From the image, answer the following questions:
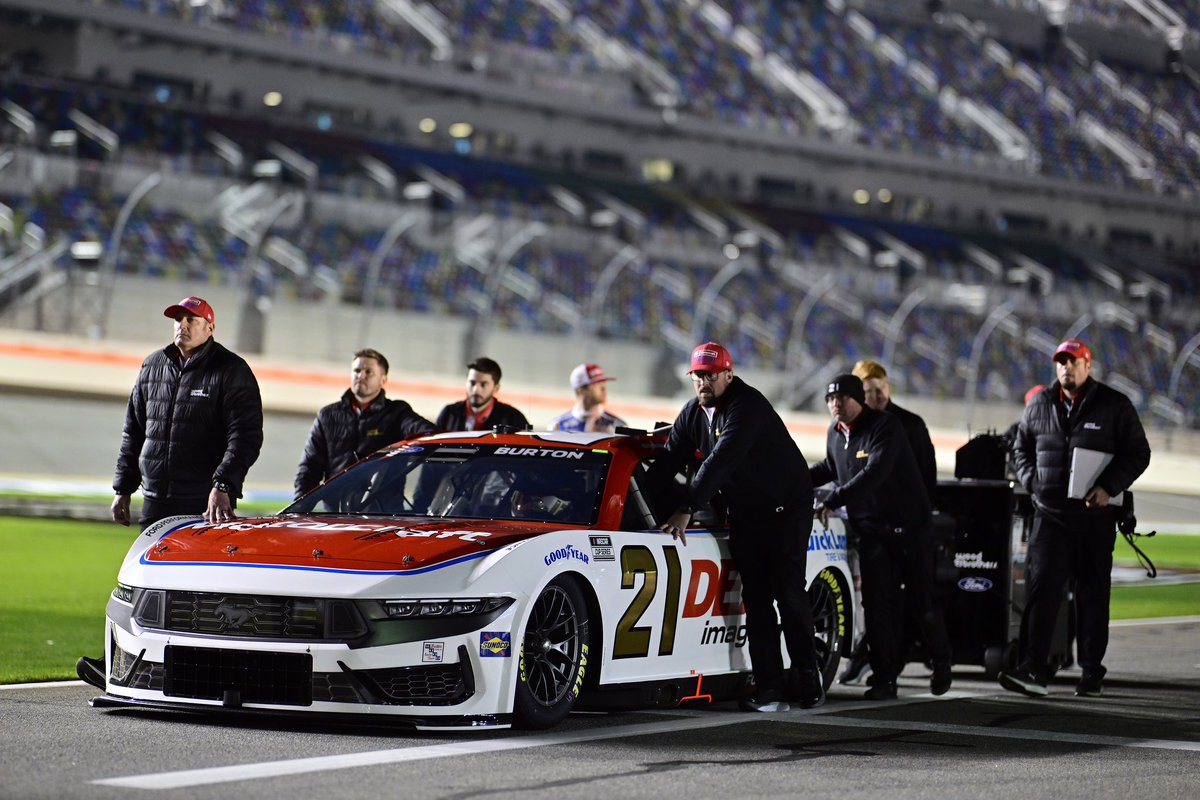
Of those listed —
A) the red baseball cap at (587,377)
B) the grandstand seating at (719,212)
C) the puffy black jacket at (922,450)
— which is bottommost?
the puffy black jacket at (922,450)

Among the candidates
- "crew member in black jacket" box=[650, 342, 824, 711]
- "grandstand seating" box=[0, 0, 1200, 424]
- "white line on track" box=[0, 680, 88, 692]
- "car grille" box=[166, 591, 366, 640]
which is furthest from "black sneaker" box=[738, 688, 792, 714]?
"grandstand seating" box=[0, 0, 1200, 424]

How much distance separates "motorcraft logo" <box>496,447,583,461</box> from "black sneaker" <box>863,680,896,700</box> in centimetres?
212

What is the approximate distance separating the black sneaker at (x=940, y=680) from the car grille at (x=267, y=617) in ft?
12.0

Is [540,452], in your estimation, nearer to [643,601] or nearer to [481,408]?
[643,601]

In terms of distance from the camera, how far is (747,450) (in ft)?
27.1

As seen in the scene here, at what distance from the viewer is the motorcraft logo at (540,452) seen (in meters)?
8.16

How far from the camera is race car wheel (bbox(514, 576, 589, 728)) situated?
7.09 metres

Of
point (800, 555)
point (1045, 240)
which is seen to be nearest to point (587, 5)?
point (1045, 240)

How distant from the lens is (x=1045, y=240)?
67188 millimetres

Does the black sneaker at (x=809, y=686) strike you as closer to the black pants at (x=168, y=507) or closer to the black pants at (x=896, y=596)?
the black pants at (x=896, y=596)

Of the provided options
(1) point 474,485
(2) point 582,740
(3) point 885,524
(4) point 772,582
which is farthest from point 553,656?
(3) point 885,524

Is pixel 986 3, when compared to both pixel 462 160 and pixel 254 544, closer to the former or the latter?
pixel 462 160

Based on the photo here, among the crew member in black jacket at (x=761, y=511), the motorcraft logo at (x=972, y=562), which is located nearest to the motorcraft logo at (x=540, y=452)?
the crew member in black jacket at (x=761, y=511)

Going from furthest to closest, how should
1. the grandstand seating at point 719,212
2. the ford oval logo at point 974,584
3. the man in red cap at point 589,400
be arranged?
the grandstand seating at point 719,212, the man in red cap at point 589,400, the ford oval logo at point 974,584
